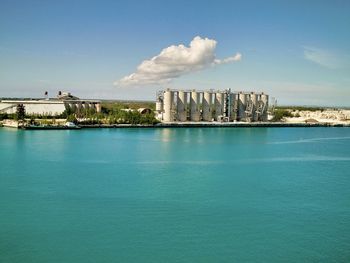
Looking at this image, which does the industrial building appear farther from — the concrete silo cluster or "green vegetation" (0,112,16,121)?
the concrete silo cluster

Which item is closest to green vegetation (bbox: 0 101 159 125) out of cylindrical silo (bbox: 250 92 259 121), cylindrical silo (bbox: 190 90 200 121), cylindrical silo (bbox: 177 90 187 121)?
cylindrical silo (bbox: 177 90 187 121)

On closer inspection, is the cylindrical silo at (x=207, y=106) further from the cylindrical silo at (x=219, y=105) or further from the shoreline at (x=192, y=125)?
the shoreline at (x=192, y=125)

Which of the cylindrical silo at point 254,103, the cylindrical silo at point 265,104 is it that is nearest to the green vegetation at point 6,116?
the cylindrical silo at point 254,103

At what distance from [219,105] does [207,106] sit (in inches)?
31.5

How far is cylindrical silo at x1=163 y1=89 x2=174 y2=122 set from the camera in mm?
25234

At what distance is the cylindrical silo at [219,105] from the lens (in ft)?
87.0

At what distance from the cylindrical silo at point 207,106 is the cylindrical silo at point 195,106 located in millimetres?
502

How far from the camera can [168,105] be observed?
83.0 feet

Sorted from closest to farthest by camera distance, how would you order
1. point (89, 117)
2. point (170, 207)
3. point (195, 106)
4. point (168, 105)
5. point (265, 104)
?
point (170, 207) → point (89, 117) → point (168, 105) → point (195, 106) → point (265, 104)

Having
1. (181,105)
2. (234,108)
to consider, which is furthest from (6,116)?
(234,108)

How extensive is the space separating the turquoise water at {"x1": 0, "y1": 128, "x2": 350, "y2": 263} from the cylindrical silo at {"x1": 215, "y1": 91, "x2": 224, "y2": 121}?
13.6m

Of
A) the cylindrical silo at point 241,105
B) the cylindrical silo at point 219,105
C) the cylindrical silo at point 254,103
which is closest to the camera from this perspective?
the cylindrical silo at point 219,105

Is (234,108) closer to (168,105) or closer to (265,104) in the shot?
(265,104)

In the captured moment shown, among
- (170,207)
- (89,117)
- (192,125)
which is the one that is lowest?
(170,207)
